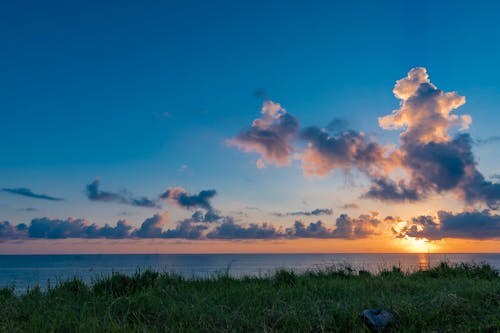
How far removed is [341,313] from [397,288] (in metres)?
4.52

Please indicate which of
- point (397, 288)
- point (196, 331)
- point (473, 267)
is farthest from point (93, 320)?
point (473, 267)

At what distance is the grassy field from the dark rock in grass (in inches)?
5.7

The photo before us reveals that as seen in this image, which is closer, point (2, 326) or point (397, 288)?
point (2, 326)

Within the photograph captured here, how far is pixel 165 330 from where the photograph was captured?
8.84 m

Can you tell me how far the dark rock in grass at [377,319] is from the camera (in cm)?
914

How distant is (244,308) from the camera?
1062cm

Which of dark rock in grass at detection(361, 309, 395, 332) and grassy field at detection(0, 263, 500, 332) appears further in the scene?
grassy field at detection(0, 263, 500, 332)

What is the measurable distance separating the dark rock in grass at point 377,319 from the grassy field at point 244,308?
15cm

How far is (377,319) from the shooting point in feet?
30.5

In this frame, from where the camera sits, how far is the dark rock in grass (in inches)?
360

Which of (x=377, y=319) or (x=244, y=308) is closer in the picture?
(x=377, y=319)

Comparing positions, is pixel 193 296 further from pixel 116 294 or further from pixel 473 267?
pixel 473 267

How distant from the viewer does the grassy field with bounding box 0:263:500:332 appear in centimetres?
924

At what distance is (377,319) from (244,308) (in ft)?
10.1
